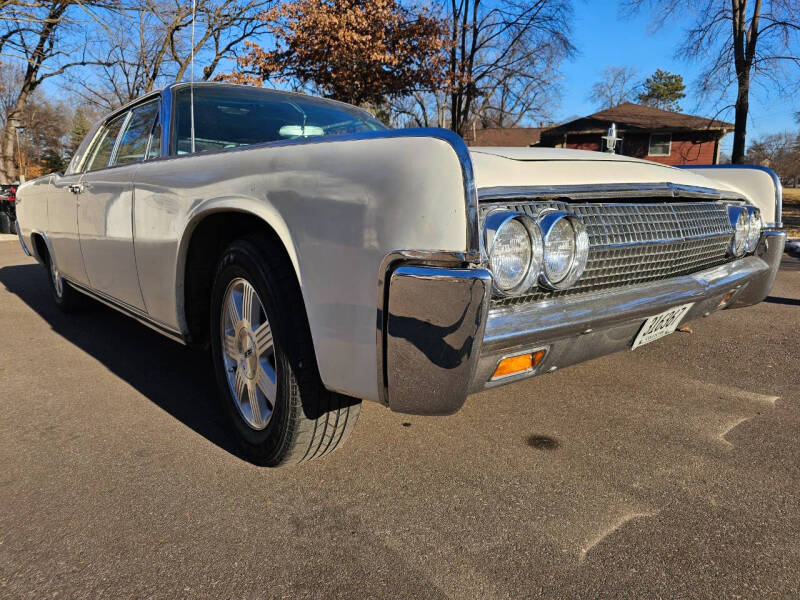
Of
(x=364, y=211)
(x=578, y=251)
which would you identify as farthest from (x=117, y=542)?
(x=578, y=251)

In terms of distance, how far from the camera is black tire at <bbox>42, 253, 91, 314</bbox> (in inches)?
188

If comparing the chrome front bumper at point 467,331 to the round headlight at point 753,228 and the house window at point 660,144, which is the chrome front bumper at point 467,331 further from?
the house window at point 660,144

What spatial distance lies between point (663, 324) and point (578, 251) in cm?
75

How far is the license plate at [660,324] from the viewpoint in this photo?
2.27 metres

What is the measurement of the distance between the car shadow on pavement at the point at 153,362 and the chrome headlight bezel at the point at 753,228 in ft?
8.97

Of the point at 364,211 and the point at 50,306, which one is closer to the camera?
the point at 364,211

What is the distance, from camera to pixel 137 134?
11.4ft

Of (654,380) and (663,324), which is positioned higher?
(663,324)

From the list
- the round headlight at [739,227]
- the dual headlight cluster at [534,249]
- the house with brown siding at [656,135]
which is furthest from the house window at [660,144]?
the dual headlight cluster at [534,249]

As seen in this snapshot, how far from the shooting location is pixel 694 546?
1801 millimetres

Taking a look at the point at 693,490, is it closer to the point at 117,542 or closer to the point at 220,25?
the point at 117,542

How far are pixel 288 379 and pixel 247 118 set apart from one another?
1.77 m

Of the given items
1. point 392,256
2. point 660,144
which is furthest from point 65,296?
point 660,144

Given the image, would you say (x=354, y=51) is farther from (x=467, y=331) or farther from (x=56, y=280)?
(x=467, y=331)
